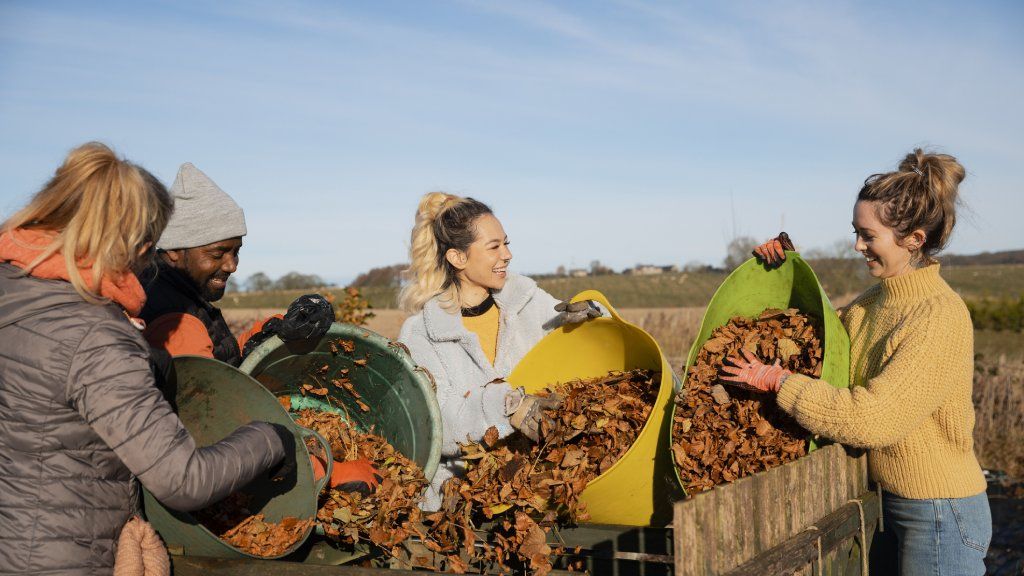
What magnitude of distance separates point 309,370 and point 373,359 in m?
0.28

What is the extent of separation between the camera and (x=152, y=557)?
214 centimetres

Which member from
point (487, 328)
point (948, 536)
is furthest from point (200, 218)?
point (948, 536)

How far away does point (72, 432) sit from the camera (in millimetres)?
1969

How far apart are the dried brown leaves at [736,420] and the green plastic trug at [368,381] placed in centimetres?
91

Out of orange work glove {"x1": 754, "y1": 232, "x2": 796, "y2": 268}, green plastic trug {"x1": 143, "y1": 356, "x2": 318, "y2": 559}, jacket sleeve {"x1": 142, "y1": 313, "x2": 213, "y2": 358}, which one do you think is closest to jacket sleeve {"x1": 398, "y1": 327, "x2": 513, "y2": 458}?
green plastic trug {"x1": 143, "y1": 356, "x2": 318, "y2": 559}

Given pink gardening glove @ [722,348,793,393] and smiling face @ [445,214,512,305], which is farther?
smiling face @ [445,214,512,305]

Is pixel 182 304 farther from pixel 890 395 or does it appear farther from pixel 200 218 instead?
pixel 890 395

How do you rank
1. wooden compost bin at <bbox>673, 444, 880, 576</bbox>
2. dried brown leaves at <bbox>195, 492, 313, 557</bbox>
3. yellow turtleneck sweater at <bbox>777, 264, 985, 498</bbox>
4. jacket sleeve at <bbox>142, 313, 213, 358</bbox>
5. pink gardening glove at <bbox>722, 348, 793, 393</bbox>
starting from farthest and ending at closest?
1. jacket sleeve at <bbox>142, 313, 213, 358</bbox>
2. pink gardening glove at <bbox>722, 348, 793, 393</bbox>
3. yellow turtleneck sweater at <bbox>777, 264, 985, 498</bbox>
4. dried brown leaves at <bbox>195, 492, 313, 557</bbox>
5. wooden compost bin at <bbox>673, 444, 880, 576</bbox>

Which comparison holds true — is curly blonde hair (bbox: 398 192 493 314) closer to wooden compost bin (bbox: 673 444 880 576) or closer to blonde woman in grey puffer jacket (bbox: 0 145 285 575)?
wooden compost bin (bbox: 673 444 880 576)

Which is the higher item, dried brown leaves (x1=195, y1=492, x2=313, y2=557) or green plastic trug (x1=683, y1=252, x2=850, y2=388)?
green plastic trug (x1=683, y1=252, x2=850, y2=388)

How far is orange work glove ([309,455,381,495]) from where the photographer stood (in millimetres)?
2736

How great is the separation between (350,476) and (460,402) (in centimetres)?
59

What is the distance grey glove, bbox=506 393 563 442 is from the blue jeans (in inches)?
50.6

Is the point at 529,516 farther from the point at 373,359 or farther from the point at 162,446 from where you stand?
the point at 162,446
